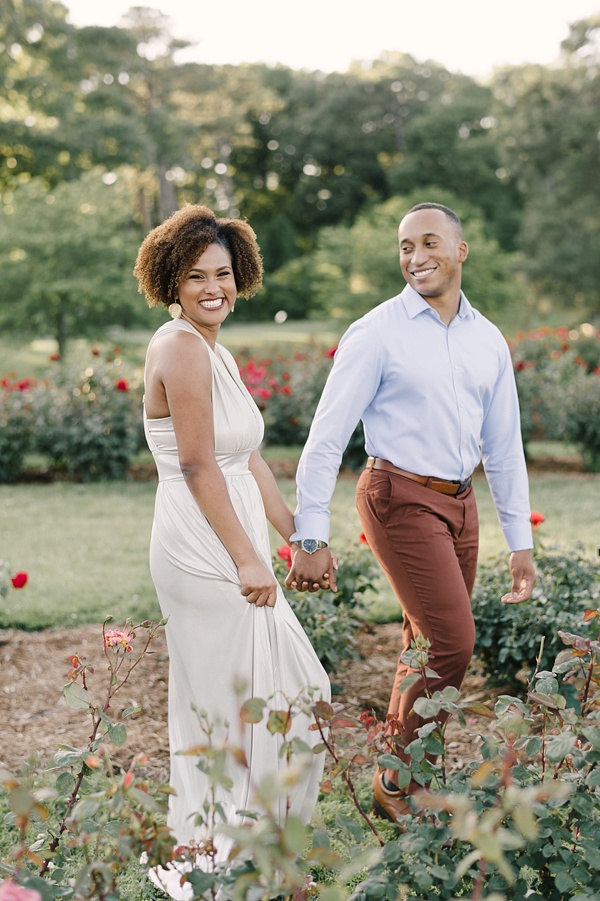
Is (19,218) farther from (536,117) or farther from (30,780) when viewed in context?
(536,117)

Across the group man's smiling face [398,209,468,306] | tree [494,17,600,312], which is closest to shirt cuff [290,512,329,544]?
man's smiling face [398,209,468,306]

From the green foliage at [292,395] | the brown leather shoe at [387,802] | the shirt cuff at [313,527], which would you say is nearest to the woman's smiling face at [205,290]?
the shirt cuff at [313,527]

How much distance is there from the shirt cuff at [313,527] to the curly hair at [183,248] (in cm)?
80

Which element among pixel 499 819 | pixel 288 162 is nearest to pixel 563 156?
pixel 288 162

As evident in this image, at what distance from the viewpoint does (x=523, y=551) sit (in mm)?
3473

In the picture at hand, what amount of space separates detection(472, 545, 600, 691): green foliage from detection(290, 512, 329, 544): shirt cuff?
4.88ft

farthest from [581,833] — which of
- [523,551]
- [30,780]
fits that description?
[523,551]

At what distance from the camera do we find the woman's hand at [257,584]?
2723 mm

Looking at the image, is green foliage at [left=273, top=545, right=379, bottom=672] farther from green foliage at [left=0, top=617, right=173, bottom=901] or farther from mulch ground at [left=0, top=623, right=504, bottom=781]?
green foliage at [left=0, top=617, right=173, bottom=901]

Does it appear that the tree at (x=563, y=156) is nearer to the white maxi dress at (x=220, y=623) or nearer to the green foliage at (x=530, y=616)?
the green foliage at (x=530, y=616)

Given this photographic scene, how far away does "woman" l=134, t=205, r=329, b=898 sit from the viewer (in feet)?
8.82

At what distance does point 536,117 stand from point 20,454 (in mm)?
26305

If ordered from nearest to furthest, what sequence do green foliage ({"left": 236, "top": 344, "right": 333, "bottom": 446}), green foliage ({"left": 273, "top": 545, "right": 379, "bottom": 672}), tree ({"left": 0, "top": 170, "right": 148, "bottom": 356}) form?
green foliage ({"left": 273, "top": 545, "right": 379, "bottom": 672}) → green foliage ({"left": 236, "top": 344, "right": 333, "bottom": 446}) → tree ({"left": 0, "top": 170, "right": 148, "bottom": 356})

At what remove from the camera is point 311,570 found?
301cm
